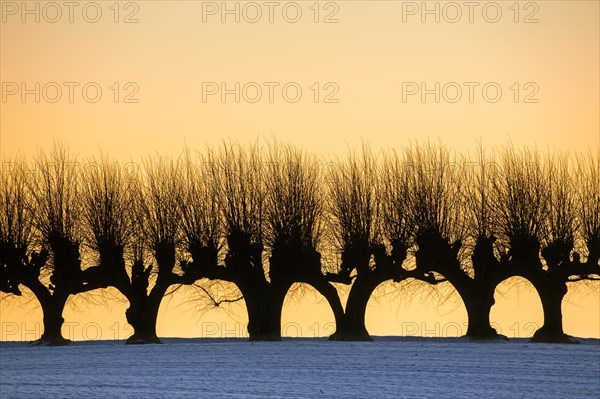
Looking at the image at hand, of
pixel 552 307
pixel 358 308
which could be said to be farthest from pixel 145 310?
pixel 552 307

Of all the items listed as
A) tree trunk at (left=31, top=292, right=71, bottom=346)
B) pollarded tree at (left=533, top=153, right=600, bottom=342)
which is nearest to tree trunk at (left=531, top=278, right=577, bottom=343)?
pollarded tree at (left=533, top=153, right=600, bottom=342)

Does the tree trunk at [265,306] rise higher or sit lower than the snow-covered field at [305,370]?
higher

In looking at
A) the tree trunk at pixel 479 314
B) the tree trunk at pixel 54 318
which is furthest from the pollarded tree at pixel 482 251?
the tree trunk at pixel 54 318

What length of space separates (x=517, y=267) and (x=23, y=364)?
22960 mm

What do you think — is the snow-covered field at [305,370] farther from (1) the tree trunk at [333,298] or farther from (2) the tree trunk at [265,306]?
(1) the tree trunk at [333,298]

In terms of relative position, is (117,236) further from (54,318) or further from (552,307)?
(552,307)

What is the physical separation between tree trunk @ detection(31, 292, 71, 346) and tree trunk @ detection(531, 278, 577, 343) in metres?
21.6

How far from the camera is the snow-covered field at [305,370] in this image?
42875 millimetres

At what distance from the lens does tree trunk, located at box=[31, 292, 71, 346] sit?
65.1m

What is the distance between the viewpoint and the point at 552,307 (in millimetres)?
63750

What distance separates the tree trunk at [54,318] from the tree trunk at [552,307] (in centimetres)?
2158

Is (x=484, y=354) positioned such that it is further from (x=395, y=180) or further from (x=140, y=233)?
(x=140, y=233)

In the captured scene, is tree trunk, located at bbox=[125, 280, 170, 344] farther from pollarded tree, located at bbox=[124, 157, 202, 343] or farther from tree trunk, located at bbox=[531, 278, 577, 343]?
tree trunk, located at bbox=[531, 278, 577, 343]

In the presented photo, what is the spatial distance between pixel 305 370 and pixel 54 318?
63.5 ft
